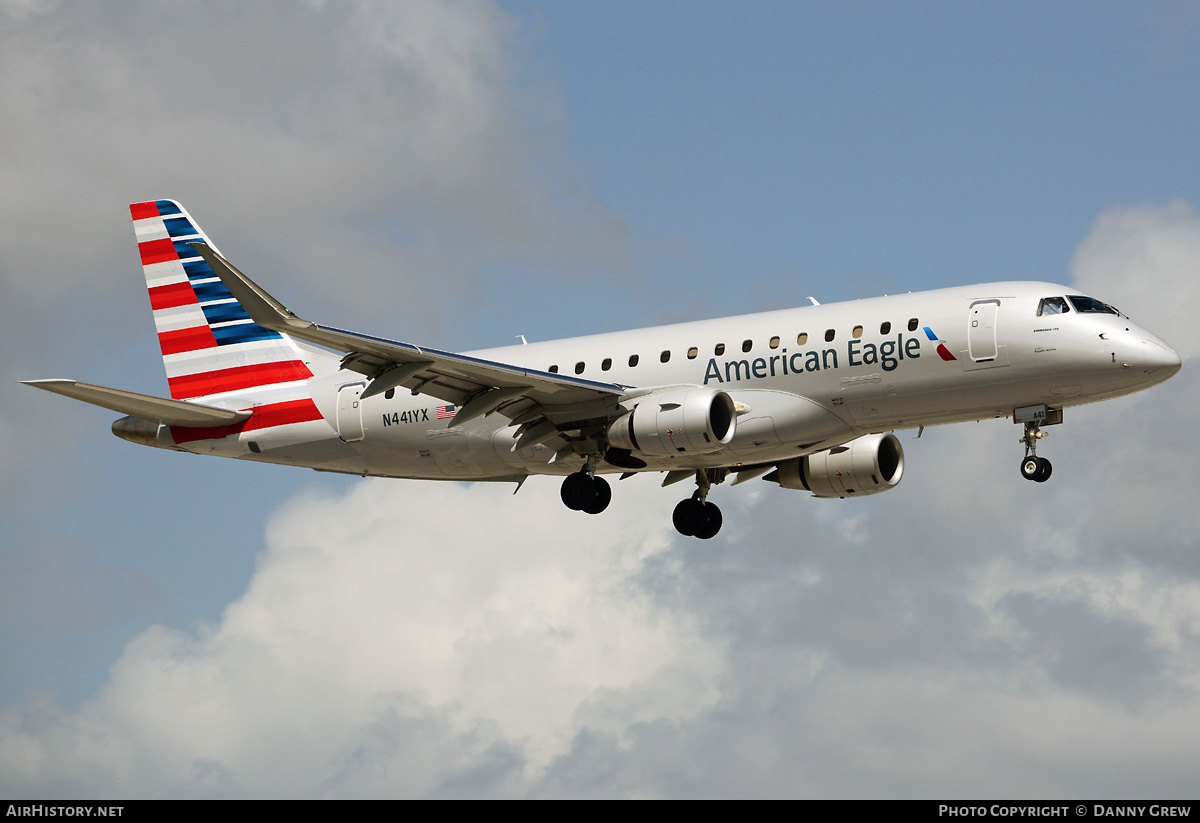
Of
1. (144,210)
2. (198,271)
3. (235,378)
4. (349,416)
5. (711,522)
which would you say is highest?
(144,210)

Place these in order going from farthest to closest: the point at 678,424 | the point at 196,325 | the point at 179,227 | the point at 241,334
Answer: the point at 179,227 < the point at 196,325 < the point at 241,334 < the point at 678,424

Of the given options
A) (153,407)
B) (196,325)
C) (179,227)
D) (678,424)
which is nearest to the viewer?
(678,424)

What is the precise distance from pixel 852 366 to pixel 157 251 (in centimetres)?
2410

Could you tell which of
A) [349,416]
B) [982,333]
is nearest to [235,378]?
[349,416]

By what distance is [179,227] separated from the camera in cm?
4997

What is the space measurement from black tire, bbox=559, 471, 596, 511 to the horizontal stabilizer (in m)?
10.7

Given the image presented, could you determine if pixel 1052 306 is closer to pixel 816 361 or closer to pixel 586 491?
pixel 816 361

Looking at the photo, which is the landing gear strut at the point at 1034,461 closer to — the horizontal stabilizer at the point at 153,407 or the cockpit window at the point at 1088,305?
the cockpit window at the point at 1088,305

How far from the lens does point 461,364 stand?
3784 cm

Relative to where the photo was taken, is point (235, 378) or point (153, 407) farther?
point (235, 378)

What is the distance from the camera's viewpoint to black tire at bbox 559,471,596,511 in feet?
136

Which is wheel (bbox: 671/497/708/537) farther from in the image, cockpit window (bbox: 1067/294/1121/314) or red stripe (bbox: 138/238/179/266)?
red stripe (bbox: 138/238/179/266)

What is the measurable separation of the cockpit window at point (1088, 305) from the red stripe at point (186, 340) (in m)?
25.7
